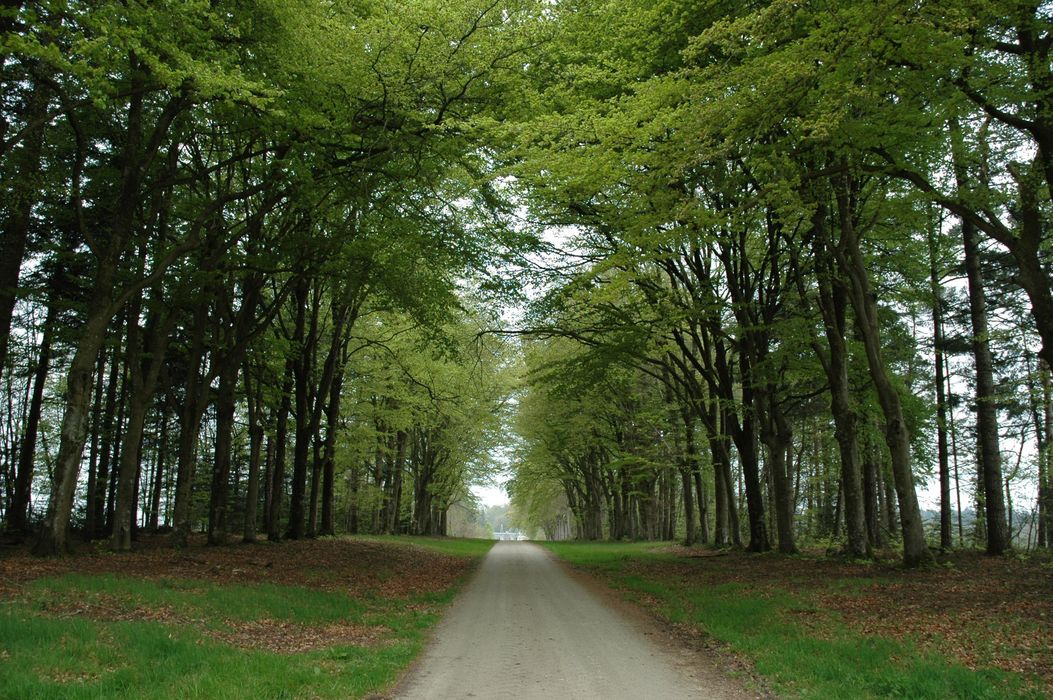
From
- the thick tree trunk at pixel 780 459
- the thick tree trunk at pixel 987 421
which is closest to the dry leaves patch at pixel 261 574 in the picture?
the thick tree trunk at pixel 780 459

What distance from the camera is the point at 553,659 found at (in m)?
7.96

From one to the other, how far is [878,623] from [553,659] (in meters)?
4.66

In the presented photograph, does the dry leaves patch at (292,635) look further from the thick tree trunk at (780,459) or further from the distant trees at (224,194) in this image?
the thick tree trunk at (780,459)

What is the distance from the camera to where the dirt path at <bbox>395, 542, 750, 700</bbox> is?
21.5 feet

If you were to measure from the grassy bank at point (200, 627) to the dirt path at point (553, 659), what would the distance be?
52cm

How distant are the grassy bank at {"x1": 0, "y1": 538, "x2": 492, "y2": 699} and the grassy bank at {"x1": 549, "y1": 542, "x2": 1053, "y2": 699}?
4.50 m

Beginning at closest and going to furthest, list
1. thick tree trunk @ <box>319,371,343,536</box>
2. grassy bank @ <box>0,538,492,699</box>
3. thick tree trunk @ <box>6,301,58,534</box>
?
grassy bank @ <box>0,538,492,699</box>
thick tree trunk @ <box>6,301,58,534</box>
thick tree trunk @ <box>319,371,343,536</box>

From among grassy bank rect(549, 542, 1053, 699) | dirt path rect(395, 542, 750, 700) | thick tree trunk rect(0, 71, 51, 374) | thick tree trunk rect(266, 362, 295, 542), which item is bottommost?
dirt path rect(395, 542, 750, 700)

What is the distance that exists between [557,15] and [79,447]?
12882 millimetres

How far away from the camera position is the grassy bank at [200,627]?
5.89 meters

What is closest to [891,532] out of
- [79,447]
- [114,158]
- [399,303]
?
[399,303]

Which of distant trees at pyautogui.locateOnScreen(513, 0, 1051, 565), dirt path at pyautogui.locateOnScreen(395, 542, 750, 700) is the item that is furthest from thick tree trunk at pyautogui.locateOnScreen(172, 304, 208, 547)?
distant trees at pyautogui.locateOnScreen(513, 0, 1051, 565)

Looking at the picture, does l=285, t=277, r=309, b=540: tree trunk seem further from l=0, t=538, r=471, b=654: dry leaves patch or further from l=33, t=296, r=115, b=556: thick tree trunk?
l=33, t=296, r=115, b=556: thick tree trunk

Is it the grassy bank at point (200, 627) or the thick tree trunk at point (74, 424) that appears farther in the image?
the thick tree trunk at point (74, 424)
